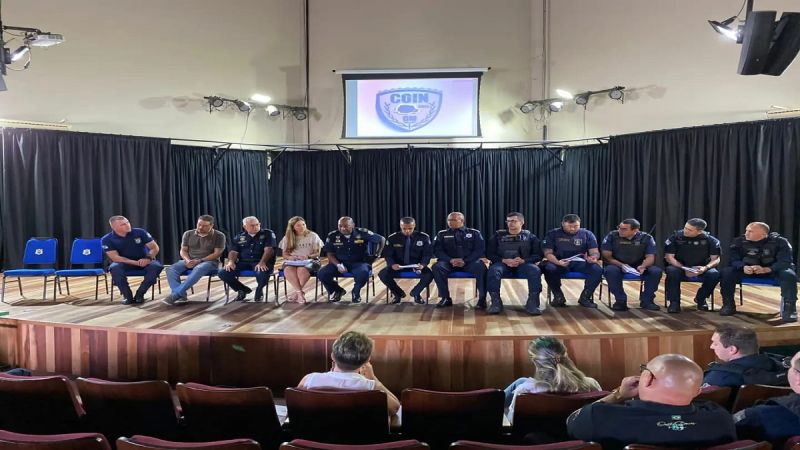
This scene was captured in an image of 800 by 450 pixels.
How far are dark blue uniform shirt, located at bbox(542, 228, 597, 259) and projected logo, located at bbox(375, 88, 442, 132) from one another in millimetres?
5039

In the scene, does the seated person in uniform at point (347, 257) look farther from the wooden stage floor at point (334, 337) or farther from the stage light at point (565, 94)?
the stage light at point (565, 94)

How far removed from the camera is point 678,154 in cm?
820

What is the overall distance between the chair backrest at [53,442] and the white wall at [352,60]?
8151 millimetres

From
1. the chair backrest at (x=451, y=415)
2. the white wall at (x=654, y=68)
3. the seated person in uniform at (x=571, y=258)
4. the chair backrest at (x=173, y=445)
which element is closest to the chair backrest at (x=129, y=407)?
the chair backrest at (x=173, y=445)

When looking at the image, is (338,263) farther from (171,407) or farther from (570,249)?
(171,407)

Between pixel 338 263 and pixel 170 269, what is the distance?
1928 millimetres

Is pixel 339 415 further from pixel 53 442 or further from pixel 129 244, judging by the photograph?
pixel 129 244

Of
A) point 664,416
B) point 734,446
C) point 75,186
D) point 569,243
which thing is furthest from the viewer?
point 75,186

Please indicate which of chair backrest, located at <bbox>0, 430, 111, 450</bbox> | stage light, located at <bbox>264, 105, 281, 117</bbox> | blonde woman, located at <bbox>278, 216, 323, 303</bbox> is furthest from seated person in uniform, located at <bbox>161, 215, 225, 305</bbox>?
stage light, located at <bbox>264, 105, 281, 117</bbox>

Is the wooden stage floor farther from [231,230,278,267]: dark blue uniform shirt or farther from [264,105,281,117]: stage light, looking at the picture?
[264,105,281,117]: stage light

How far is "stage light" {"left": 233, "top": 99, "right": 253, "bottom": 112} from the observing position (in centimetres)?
986

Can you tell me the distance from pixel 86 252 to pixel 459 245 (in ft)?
15.9

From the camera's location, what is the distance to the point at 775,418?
1.94m

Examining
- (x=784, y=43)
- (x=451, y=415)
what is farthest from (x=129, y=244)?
(x=784, y=43)
